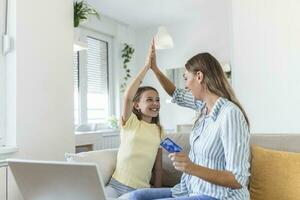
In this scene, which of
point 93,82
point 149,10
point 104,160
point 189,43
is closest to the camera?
point 104,160

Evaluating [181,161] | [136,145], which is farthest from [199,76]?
→ [136,145]

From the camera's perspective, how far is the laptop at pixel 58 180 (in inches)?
45.3

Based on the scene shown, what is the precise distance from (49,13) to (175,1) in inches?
93.4

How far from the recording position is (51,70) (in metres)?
2.13

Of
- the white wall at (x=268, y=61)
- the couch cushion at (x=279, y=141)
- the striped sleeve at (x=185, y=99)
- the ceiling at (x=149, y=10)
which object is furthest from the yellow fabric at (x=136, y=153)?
the ceiling at (x=149, y=10)

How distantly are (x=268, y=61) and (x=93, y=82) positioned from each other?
8.42 ft

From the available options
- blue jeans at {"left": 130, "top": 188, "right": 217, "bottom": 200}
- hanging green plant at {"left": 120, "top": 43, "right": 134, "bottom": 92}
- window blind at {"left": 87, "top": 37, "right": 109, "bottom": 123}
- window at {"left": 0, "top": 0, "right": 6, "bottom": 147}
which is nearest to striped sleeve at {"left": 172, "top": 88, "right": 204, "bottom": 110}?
blue jeans at {"left": 130, "top": 188, "right": 217, "bottom": 200}

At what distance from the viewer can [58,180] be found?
47.9 inches

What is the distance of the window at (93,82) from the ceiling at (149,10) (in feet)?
1.35

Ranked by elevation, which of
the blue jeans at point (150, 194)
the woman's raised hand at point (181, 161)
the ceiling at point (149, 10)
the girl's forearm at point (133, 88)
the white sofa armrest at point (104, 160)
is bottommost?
the blue jeans at point (150, 194)

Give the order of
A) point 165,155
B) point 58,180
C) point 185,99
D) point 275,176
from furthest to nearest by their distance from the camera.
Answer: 1. point 165,155
2. point 185,99
3. point 275,176
4. point 58,180

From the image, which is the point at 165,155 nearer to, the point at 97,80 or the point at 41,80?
the point at 41,80

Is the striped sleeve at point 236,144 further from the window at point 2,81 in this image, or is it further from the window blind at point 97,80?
the window blind at point 97,80

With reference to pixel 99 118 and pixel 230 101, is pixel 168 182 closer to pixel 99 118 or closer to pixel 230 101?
pixel 230 101
